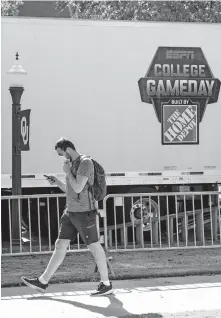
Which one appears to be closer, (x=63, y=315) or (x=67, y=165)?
(x=63, y=315)

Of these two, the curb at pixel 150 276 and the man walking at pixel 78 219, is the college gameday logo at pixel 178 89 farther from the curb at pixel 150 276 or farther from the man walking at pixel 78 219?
the man walking at pixel 78 219

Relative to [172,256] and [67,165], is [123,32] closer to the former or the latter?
[172,256]

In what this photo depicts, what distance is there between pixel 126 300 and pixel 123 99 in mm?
6129

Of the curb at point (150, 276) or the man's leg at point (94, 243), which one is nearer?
the man's leg at point (94, 243)

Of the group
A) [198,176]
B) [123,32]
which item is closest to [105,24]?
[123,32]

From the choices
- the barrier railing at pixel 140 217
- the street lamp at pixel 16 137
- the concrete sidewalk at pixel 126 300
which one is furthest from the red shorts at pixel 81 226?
the barrier railing at pixel 140 217

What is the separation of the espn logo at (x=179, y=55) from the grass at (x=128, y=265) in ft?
12.2

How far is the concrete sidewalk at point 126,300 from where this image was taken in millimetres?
7395

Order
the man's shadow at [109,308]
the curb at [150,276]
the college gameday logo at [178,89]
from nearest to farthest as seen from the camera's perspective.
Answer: the man's shadow at [109,308] < the curb at [150,276] < the college gameday logo at [178,89]

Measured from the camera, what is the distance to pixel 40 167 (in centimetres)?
1327

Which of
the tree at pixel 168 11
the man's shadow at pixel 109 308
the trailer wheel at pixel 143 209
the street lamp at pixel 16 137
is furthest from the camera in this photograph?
the tree at pixel 168 11

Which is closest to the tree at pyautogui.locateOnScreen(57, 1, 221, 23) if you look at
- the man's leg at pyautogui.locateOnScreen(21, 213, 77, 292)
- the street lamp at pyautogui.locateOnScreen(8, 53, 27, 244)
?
the street lamp at pyautogui.locateOnScreen(8, 53, 27, 244)

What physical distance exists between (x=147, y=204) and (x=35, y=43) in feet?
11.7

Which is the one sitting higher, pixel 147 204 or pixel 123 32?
pixel 123 32
